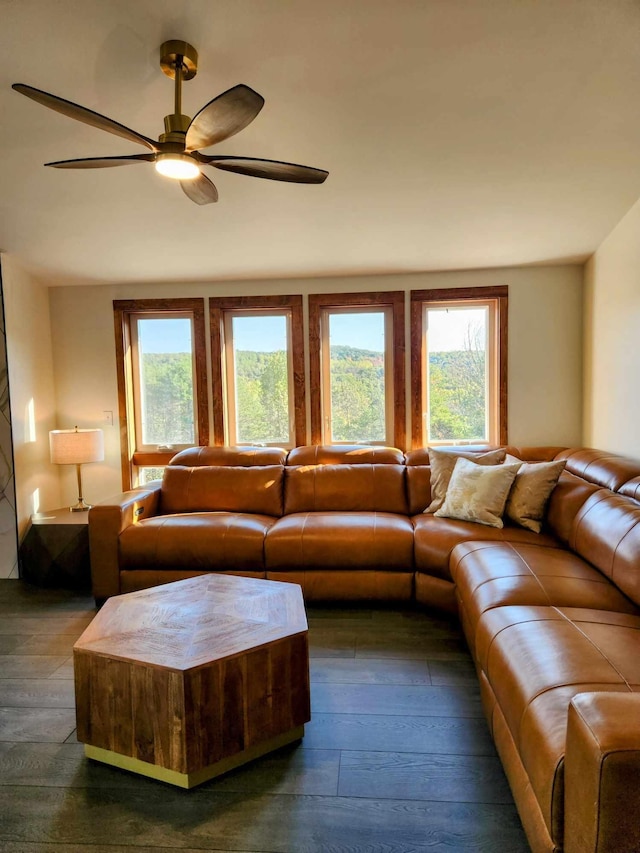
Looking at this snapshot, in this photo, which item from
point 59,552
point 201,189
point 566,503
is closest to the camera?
point 201,189

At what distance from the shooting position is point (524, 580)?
2.08m

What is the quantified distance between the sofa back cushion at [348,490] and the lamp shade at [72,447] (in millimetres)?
1516

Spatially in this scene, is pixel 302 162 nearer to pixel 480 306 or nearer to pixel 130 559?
pixel 480 306

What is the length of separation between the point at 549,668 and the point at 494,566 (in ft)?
2.81

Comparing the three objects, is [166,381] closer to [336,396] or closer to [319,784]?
[336,396]

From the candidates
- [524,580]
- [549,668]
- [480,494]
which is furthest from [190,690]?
[480,494]

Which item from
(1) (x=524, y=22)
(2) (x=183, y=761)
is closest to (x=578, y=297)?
(1) (x=524, y=22)

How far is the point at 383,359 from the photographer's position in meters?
3.96

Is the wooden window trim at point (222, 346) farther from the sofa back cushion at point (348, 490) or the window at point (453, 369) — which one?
the window at point (453, 369)

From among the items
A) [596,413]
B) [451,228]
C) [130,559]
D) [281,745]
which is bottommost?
[281,745]

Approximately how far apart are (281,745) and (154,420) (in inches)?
117

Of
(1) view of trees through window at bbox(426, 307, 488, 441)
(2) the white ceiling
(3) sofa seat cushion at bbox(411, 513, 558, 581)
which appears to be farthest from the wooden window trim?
(3) sofa seat cushion at bbox(411, 513, 558, 581)

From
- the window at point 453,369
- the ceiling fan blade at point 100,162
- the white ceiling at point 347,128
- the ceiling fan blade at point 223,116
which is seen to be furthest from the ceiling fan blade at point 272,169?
the window at point 453,369

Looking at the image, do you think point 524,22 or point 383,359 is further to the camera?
point 383,359
